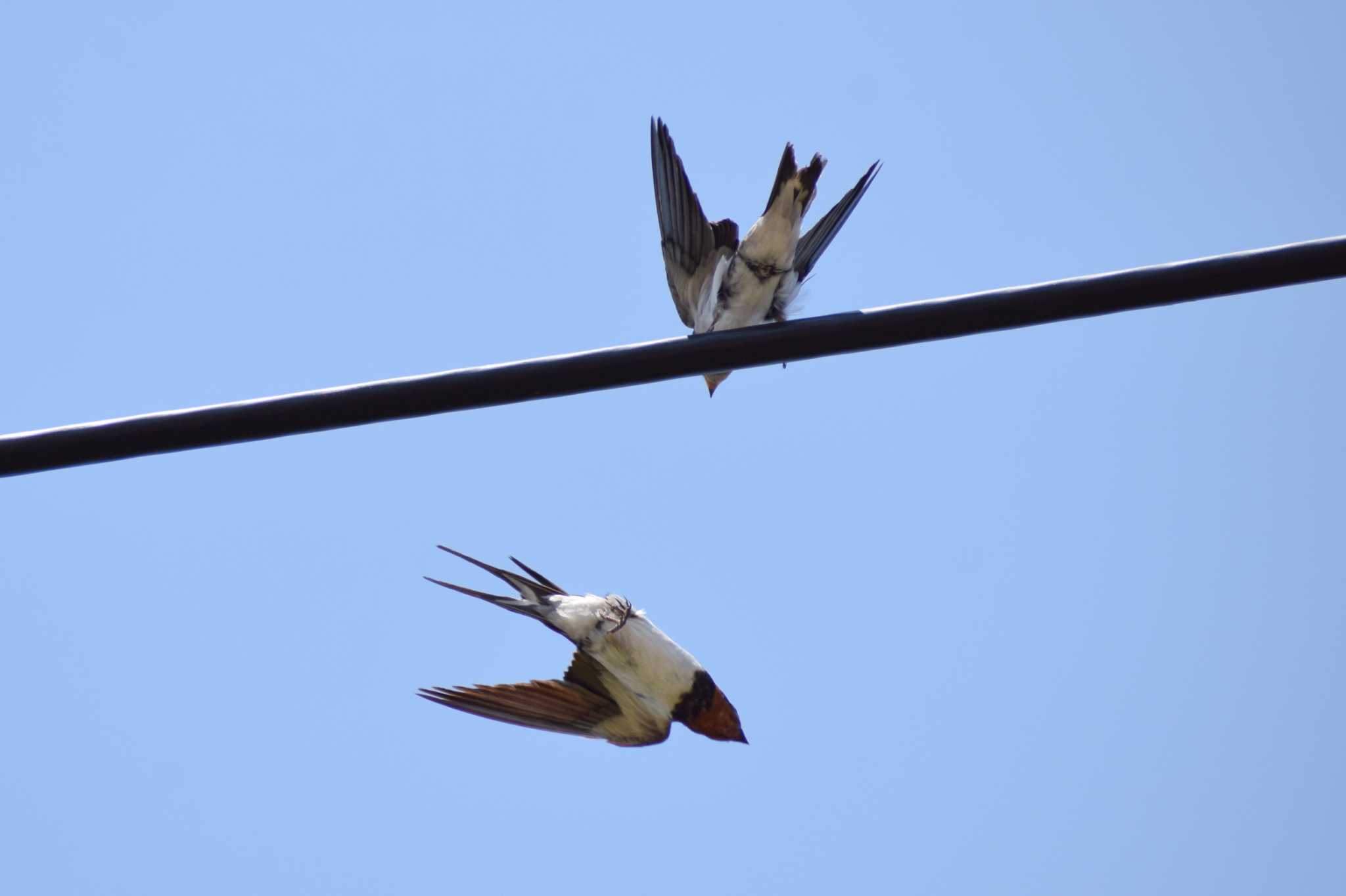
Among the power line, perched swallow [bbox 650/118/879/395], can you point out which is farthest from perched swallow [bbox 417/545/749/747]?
the power line

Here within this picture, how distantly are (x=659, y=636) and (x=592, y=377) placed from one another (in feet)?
8.95

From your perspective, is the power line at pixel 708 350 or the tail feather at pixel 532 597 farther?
the tail feather at pixel 532 597

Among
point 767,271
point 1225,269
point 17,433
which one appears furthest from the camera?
point 767,271

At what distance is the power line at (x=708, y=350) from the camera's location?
7.92 ft

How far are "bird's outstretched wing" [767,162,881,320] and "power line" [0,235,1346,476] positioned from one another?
2248mm

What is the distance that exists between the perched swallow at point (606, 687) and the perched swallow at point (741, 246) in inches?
40.6

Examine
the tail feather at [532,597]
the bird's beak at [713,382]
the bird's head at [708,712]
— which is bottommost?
the bird's head at [708,712]

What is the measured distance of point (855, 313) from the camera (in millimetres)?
2645

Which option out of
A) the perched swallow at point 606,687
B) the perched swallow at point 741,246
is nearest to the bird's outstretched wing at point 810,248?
the perched swallow at point 741,246

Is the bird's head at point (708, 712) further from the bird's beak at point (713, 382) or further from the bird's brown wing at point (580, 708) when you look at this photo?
the bird's beak at point (713, 382)

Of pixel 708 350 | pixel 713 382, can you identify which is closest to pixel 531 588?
pixel 713 382

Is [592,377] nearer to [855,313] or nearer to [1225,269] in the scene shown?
[855,313]

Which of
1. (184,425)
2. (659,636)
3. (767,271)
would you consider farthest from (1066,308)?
(659,636)

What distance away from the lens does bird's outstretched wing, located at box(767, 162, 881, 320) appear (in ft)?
16.1
